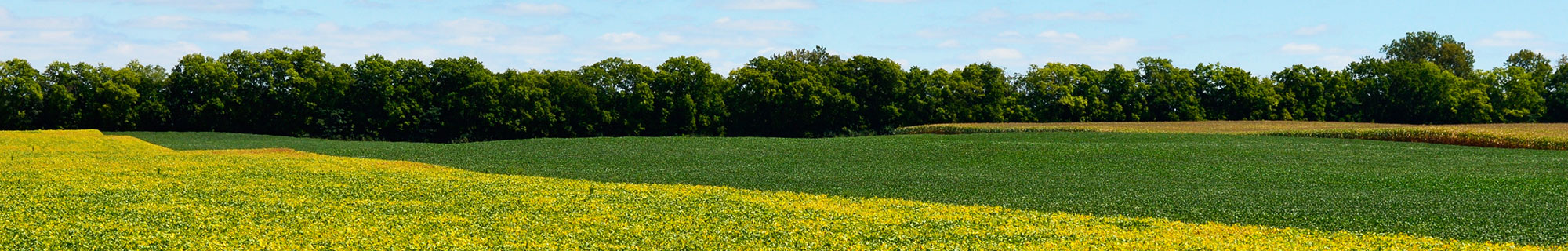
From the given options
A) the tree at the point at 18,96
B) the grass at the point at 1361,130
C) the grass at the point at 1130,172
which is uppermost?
the tree at the point at 18,96

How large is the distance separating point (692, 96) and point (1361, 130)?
184 feet

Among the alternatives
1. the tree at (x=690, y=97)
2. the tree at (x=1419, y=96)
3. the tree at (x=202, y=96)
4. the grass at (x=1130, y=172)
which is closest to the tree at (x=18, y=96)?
the tree at (x=202, y=96)

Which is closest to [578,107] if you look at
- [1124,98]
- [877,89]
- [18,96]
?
[877,89]

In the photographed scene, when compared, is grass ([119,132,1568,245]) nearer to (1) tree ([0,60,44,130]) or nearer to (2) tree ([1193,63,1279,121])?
(1) tree ([0,60,44,130])

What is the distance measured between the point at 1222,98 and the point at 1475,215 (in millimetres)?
86847

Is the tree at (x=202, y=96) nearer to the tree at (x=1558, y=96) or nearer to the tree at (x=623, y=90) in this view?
the tree at (x=623, y=90)

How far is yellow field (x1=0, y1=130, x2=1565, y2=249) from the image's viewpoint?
22266 millimetres

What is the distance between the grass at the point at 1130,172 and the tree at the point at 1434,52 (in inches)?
3657

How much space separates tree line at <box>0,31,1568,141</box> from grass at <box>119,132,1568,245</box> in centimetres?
2461

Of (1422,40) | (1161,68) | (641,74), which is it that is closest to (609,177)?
(641,74)

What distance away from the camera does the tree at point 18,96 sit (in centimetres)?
9694

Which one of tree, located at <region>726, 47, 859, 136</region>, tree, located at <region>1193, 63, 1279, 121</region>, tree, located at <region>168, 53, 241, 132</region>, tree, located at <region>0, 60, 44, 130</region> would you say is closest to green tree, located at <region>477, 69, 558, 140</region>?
tree, located at <region>726, 47, 859, 136</region>

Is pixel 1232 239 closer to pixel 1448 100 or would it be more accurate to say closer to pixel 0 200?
pixel 0 200

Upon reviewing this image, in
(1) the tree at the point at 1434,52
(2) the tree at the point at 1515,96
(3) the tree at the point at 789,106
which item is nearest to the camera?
(3) the tree at the point at 789,106
